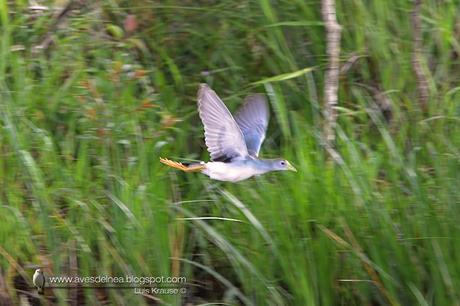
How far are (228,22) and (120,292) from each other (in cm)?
196

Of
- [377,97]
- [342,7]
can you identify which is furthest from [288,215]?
[342,7]

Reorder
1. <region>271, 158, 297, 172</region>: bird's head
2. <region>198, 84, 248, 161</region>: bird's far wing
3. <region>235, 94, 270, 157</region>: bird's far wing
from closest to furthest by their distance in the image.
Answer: <region>198, 84, 248, 161</region>: bird's far wing, <region>271, 158, 297, 172</region>: bird's head, <region>235, 94, 270, 157</region>: bird's far wing

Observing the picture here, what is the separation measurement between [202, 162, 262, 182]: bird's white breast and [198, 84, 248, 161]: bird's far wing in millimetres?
49

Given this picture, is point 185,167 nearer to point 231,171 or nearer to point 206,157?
point 231,171

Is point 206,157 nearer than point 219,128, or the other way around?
point 219,128

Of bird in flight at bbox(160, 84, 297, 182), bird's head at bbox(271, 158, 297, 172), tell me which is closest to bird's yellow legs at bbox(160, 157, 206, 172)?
bird in flight at bbox(160, 84, 297, 182)

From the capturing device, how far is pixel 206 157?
5.31 m

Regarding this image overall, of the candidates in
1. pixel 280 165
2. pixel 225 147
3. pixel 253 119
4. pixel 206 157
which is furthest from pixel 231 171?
pixel 206 157

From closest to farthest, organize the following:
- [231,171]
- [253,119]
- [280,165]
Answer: [231,171] → [280,165] → [253,119]

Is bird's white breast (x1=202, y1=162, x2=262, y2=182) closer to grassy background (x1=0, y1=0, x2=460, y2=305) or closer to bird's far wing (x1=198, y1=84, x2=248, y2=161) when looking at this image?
bird's far wing (x1=198, y1=84, x2=248, y2=161)

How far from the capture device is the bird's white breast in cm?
433

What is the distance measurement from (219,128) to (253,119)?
0.44 meters

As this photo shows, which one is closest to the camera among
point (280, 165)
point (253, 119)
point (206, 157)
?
point (280, 165)

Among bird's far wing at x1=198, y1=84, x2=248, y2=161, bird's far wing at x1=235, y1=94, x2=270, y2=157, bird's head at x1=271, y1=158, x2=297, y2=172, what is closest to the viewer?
bird's far wing at x1=198, y1=84, x2=248, y2=161
